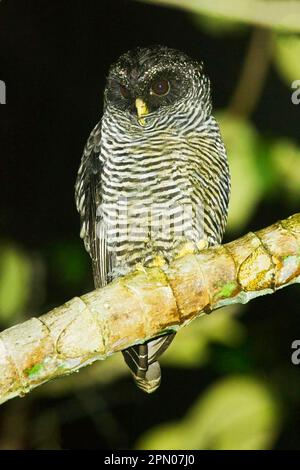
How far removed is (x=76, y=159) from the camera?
2.18 metres

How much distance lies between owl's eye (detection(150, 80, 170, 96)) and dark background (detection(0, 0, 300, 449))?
1.01 feet

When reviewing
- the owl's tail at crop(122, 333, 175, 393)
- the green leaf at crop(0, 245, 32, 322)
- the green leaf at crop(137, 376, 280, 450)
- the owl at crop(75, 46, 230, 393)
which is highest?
the owl at crop(75, 46, 230, 393)

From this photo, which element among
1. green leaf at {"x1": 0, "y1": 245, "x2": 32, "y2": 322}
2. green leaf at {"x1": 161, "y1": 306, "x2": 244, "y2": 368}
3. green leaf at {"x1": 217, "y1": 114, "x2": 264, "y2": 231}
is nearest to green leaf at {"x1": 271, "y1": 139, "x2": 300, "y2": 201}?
green leaf at {"x1": 217, "y1": 114, "x2": 264, "y2": 231}

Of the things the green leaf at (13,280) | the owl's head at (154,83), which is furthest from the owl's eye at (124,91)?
the green leaf at (13,280)

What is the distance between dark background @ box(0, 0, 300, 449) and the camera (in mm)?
1911

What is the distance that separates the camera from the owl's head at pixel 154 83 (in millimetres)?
1642

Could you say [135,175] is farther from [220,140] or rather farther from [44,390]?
[44,390]

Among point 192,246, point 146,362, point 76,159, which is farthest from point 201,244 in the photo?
point 76,159

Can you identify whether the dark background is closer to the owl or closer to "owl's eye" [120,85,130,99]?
the owl

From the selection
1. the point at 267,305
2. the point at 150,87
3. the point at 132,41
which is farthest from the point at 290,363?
the point at 132,41

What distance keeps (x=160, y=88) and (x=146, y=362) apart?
724mm

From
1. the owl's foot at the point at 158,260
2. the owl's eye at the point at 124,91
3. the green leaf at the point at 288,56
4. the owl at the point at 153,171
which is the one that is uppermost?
the green leaf at the point at 288,56

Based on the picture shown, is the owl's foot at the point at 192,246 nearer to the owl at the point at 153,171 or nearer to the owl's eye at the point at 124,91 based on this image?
the owl at the point at 153,171

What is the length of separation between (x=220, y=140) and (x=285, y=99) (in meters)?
0.38
